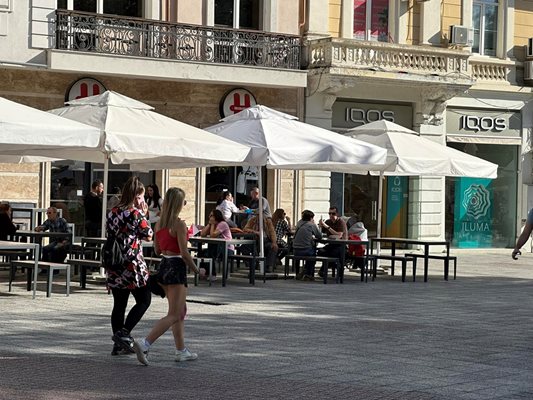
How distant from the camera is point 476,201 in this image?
34188mm

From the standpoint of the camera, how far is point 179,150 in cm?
1816

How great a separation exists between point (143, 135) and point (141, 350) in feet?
24.4

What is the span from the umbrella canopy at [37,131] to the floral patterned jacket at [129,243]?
4214 millimetres

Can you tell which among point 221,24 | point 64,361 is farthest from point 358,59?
point 64,361

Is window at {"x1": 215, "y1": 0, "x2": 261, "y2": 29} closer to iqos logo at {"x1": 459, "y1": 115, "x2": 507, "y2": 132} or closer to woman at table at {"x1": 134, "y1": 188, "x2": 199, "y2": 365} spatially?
iqos logo at {"x1": 459, "y1": 115, "x2": 507, "y2": 132}

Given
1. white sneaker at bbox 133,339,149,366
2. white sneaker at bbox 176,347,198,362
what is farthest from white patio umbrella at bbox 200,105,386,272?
white sneaker at bbox 133,339,149,366

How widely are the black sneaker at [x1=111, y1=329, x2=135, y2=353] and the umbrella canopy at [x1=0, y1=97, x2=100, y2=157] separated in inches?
189

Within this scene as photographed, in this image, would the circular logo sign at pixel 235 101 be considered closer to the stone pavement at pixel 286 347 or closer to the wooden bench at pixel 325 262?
the wooden bench at pixel 325 262

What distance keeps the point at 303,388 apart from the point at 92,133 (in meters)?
7.48

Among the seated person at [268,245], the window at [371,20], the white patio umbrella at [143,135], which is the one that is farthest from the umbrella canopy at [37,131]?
the window at [371,20]

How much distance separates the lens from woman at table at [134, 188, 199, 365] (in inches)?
438

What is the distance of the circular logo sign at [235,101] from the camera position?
2917 cm

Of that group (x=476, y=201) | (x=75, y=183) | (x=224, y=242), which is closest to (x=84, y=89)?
(x=75, y=183)

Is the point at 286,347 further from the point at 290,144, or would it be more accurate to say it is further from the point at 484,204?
the point at 484,204
